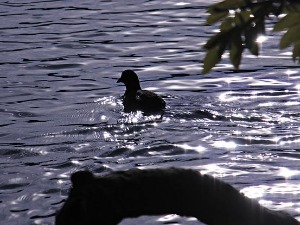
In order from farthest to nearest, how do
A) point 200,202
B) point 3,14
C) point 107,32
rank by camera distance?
point 3,14 < point 107,32 < point 200,202

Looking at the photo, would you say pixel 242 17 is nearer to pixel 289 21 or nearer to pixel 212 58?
pixel 212 58

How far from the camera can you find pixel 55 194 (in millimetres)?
10875

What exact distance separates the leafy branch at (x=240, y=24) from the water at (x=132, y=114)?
Result: 5.62m

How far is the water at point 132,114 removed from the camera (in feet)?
38.1

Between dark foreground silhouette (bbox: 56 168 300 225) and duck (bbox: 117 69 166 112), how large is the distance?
12063mm

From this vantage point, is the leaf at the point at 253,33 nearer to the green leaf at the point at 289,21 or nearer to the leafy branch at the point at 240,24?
the leafy branch at the point at 240,24

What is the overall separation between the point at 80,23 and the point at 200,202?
2182 centimetres

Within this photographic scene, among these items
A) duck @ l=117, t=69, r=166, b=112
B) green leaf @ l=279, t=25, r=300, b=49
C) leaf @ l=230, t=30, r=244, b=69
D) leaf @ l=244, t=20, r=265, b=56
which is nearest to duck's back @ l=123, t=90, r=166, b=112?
duck @ l=117, t=69, r=166, b=112

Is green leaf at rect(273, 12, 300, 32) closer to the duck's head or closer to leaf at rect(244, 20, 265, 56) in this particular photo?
leaf at rect(244, 20, 265, 56)

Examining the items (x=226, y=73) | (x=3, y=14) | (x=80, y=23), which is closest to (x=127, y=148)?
(x=226, y=73)

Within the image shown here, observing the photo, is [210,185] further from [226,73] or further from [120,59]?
[120,59]

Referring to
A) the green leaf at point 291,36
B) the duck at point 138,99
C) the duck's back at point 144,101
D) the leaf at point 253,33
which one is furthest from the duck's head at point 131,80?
the leaf at point 253,33

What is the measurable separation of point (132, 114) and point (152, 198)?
12.6m

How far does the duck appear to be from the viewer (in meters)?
15.8
